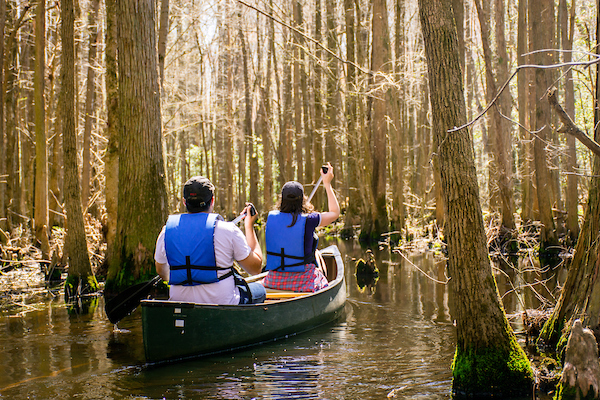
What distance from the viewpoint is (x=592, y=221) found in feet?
15.9

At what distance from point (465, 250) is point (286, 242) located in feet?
9.89

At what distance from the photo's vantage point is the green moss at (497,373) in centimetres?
401

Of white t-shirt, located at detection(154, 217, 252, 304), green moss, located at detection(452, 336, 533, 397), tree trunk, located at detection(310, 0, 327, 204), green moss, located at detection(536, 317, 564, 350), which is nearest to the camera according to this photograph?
green moss, located at detection(452, 336, 533, 397)

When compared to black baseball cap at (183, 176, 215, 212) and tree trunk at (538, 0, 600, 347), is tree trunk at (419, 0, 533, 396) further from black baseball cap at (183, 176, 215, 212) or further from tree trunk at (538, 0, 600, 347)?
black baseball cap at (183, 176, 215, 212)

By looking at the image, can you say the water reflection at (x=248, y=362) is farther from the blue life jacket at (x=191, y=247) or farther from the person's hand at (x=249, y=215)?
the person's hand at (x=249, y=215)

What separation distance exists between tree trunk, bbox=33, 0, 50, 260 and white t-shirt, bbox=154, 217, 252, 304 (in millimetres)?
6787

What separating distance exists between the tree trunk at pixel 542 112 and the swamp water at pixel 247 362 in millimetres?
5380

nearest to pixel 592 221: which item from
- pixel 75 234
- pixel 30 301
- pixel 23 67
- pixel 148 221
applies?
pixel 148 221

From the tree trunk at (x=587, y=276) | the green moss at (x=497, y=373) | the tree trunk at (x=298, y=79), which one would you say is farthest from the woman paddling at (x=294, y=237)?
the tree trunk at (x=298, y=79)

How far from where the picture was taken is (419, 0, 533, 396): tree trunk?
13.3 feet

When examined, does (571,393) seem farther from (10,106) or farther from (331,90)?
(331,90)

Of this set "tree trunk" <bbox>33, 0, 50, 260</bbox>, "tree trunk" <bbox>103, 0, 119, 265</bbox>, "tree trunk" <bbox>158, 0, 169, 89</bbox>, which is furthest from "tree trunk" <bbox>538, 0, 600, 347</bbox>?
"tree trunk" <bbox>158, 0, 169, 89</bbox>

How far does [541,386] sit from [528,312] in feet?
5.72

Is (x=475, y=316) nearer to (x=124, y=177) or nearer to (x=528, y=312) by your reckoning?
(x=528, y=312)
